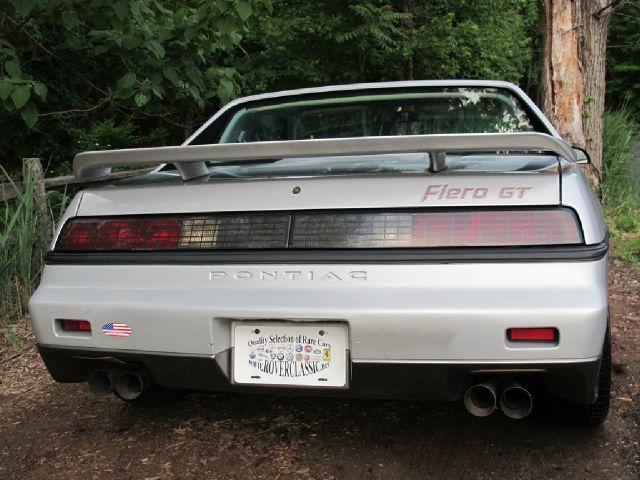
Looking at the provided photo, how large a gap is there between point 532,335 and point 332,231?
725mm

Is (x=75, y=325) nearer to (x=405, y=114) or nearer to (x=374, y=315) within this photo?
(x=374, y=315)

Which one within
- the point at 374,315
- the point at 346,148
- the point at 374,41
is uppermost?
the point at 346,148

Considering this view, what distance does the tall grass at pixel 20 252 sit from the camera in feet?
14.7

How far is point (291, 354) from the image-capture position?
6.97 ft

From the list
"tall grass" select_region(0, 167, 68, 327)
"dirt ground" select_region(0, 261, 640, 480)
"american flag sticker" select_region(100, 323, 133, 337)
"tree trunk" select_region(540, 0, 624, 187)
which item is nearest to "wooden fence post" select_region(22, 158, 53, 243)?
"tall grass" select_region(0, 167, 68, 327)

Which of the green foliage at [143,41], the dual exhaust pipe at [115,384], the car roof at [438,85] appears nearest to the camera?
the dual exhaust pipe at [115,384]

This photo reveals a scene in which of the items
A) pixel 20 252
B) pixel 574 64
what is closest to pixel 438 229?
pixel 20 252

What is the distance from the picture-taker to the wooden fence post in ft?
16.2

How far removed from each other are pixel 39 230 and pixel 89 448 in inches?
110

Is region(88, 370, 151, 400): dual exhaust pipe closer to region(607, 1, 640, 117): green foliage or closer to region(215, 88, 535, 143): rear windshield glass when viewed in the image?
region(215, 88, 535, 143): rear windshield glass

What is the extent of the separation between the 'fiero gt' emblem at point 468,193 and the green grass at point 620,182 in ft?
16.3

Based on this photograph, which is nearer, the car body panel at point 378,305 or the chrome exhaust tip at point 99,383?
the car body panel at point 378,305

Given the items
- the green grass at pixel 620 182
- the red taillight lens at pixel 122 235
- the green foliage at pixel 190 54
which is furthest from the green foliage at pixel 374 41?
the red taillight lens at pixel 122 235

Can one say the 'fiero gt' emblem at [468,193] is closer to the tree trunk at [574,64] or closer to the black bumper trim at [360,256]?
the black bumper trim at [360,256]
